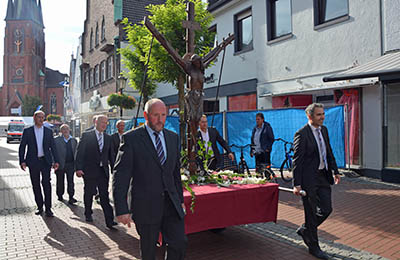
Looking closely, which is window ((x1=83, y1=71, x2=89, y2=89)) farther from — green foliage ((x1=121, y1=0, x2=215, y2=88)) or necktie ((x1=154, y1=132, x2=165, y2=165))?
necktie ((x1=154, y1=132, x2=165, y2=165))

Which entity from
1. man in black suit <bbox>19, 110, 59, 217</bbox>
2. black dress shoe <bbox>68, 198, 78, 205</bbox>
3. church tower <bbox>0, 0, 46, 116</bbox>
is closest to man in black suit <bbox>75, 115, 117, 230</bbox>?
man in black suit <bbox>19, 110, 59, 217</bbox>

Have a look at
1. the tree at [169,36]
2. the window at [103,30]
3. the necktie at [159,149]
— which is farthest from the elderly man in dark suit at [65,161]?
the window at [103,30]

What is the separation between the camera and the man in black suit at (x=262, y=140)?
27.8 ft

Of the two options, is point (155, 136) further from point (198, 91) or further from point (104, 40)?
point (104, 40)

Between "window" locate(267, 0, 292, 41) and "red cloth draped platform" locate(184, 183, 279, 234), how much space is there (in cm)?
980

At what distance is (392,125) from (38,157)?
29.0ft

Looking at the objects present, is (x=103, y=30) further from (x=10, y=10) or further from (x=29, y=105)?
(x=10, y=10)

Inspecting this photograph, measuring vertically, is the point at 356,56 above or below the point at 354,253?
above

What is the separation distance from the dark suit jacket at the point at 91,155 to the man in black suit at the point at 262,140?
3.76 m

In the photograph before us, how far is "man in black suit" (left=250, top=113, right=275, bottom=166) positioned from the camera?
8.46m

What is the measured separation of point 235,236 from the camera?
520 centimetres

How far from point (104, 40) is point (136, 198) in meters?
29.5

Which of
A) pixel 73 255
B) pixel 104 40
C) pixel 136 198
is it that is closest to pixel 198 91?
pixel 136 198

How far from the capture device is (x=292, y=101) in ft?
42.0
